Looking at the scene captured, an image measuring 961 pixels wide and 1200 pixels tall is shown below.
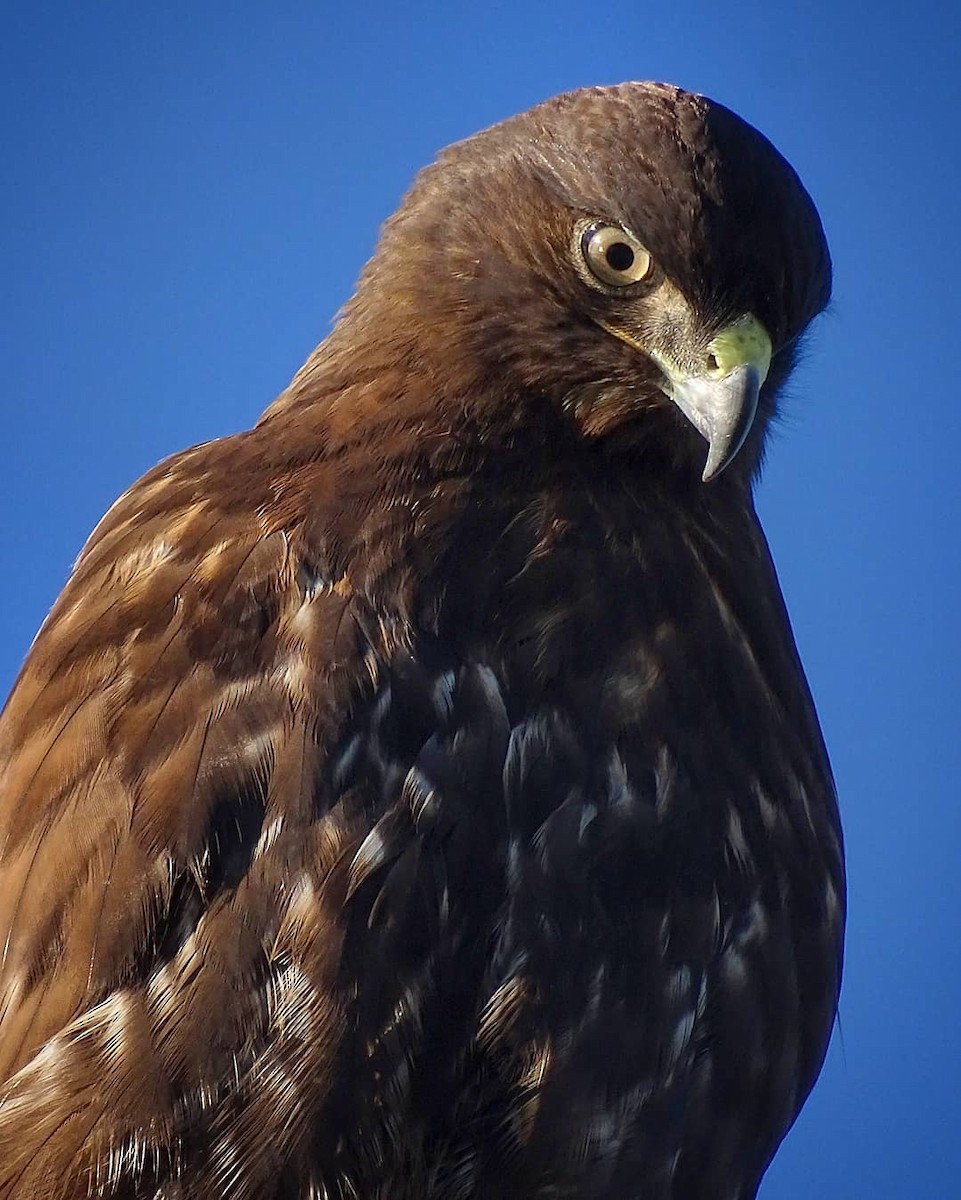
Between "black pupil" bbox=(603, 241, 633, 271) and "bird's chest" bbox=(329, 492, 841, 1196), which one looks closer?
"bird's chest" bbox=(329, 492, 841, 1196)

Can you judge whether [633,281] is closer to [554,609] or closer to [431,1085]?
[554,609]

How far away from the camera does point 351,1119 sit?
1.40 m

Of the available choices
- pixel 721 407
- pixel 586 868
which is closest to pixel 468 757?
pixel 586 868

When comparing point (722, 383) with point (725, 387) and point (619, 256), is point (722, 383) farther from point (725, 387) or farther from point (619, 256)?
point (619, 256)

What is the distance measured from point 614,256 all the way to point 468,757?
52cm

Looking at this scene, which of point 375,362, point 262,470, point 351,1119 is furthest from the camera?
point 375,362

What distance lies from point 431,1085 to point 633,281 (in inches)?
30.0

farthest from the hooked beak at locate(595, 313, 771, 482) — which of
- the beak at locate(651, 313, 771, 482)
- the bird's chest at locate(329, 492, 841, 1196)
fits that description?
the bird's chest at locate(329, 492, 841, 1196)

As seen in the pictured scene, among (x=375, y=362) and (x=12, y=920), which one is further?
(x=375, y=362)

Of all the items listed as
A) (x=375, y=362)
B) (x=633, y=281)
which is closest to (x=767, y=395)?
(x=633, y=281)

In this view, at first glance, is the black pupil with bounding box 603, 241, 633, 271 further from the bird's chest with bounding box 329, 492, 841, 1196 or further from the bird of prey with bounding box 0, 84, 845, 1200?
the bird's chest with bounding box 329, 492, 841, 1196

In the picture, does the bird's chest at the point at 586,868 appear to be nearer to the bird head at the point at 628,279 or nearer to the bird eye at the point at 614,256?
the bird head at the point at 628,279

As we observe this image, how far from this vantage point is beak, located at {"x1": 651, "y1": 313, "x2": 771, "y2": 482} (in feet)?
5.33

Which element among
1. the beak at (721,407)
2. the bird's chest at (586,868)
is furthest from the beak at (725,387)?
the bird's chest at (586,868)
